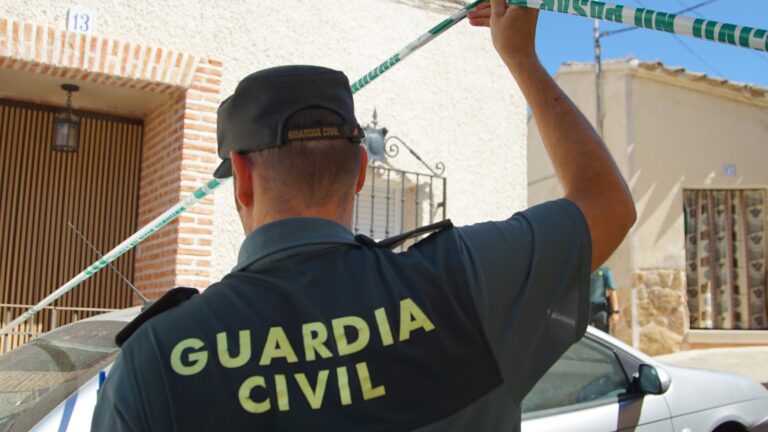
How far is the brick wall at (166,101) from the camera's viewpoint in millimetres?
4934

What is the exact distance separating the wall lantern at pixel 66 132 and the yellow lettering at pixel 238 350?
5.33 meters

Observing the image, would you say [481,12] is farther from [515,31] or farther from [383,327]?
[383,327]

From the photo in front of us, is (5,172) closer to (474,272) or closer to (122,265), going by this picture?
(122,265)

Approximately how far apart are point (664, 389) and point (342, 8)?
4367mm

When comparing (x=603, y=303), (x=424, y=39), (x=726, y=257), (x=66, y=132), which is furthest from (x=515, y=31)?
(x=726, y=257)

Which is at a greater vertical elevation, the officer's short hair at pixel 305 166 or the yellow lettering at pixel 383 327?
the officer's short hair at pixel 305 166

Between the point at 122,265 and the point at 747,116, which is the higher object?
the point at 747,116

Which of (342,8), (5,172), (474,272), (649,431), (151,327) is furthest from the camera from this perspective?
(342,8)

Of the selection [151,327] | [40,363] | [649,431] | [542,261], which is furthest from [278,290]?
[649,431]

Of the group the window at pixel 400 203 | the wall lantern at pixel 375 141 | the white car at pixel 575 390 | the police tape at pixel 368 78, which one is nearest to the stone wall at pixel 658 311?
the window at pixel 400 203

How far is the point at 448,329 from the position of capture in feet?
3.71

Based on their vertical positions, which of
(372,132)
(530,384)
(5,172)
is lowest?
(530,384)

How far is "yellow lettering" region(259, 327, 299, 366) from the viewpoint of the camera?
1038 millimetres

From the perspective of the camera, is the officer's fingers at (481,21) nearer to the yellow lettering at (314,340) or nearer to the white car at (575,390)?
the yellow lettering at (314,340)
